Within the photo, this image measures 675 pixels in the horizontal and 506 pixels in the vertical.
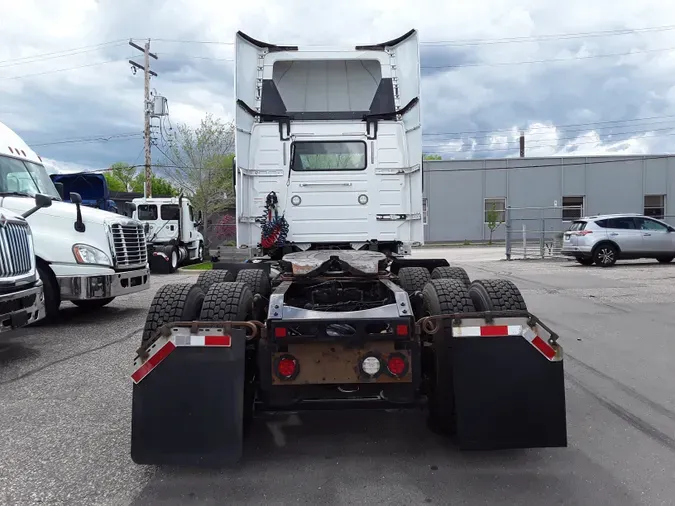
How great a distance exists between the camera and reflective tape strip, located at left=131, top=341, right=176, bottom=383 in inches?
130

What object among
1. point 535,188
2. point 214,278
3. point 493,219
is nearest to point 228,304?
point 214,278

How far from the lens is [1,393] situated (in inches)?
208

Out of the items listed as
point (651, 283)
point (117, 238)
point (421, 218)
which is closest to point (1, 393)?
point (117, 238)

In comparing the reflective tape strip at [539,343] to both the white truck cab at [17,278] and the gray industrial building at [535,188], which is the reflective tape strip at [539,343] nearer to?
the white truck cab at [17,278]

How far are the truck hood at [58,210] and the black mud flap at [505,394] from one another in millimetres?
7129

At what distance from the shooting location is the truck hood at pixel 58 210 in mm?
8070

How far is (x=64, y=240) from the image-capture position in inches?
330

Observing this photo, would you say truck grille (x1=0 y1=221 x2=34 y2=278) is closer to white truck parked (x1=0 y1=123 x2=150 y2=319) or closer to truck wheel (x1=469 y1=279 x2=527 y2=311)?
white truck parked (x1=0 y1=123 x2=150 y2=319)

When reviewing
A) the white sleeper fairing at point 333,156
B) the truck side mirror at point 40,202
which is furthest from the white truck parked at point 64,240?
the white sleeper fairing at point 333,156

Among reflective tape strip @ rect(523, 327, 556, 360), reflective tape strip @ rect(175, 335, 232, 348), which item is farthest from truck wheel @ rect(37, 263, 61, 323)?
reflective tape strip @ rect(523, 327, 556, 360)

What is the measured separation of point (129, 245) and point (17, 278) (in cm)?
302

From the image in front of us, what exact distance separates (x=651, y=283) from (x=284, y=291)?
12025 mm

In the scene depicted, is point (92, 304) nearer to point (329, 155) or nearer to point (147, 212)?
point (329, 155)

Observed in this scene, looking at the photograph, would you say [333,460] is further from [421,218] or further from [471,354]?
[421,218]
